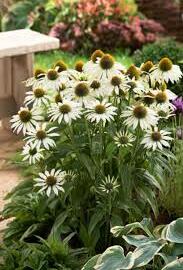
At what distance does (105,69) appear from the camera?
2.77 metres

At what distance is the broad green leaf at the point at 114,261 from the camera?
92.0 inches

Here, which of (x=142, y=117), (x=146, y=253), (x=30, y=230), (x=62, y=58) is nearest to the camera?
(x=146, y=253)

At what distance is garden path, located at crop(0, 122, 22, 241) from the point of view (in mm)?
4152

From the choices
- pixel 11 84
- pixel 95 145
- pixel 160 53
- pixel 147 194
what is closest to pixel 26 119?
pixel 95 145

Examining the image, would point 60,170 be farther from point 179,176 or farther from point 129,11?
point 129,11

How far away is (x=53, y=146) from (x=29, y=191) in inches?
15.9

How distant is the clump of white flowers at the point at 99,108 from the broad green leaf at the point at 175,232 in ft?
1.25

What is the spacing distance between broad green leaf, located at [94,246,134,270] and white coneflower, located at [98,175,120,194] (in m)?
0.42

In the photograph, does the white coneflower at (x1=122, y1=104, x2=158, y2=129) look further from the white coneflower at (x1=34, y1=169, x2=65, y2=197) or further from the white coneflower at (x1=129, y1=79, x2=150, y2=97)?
the white coneflower at (x1=34, y1=169, x2=65, y2=197)

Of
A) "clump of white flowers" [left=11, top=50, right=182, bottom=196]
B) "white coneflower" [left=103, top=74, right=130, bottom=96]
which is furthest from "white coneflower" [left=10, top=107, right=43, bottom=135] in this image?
"white coneflower" [left=103, top=74, right=130, bottom=96]

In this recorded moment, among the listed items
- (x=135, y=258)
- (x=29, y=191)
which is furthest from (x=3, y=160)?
(x=135, y=258)

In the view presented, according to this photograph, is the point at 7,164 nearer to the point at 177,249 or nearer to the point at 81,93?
the point at 81,93

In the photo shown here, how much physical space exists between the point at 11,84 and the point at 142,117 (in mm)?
2823

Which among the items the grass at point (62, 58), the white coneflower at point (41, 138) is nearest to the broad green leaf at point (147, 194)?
the white coneflower at point (41, 138)
